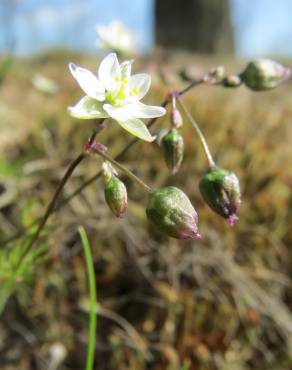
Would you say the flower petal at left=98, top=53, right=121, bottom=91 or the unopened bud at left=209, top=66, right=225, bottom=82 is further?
the unopened bud at left=209, top=66, right=225, bottom=82

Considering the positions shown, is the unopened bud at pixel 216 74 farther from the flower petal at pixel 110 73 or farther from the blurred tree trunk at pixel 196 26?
the blurred tree trunk at pixel 196 26

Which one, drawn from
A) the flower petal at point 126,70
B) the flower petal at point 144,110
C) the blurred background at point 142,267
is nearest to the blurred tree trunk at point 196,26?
the blurred background at point 142,267

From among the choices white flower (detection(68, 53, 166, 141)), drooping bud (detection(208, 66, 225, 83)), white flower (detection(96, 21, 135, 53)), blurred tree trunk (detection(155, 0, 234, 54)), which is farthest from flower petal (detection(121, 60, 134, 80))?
blurred tree trunk (detection(155, 0, 234, 54))

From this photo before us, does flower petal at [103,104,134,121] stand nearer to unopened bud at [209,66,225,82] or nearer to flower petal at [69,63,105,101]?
flower petal at [69,63,105,101]

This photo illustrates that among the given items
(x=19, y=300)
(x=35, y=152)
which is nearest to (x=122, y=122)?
(x=19, y=300)

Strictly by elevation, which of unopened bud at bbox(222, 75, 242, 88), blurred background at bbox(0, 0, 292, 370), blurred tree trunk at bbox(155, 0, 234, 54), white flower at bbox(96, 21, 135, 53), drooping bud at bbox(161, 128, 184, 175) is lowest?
blurred tree trunk at bbox(155, 0, 234, 54)

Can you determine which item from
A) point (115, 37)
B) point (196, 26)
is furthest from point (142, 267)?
point (196, 26)
